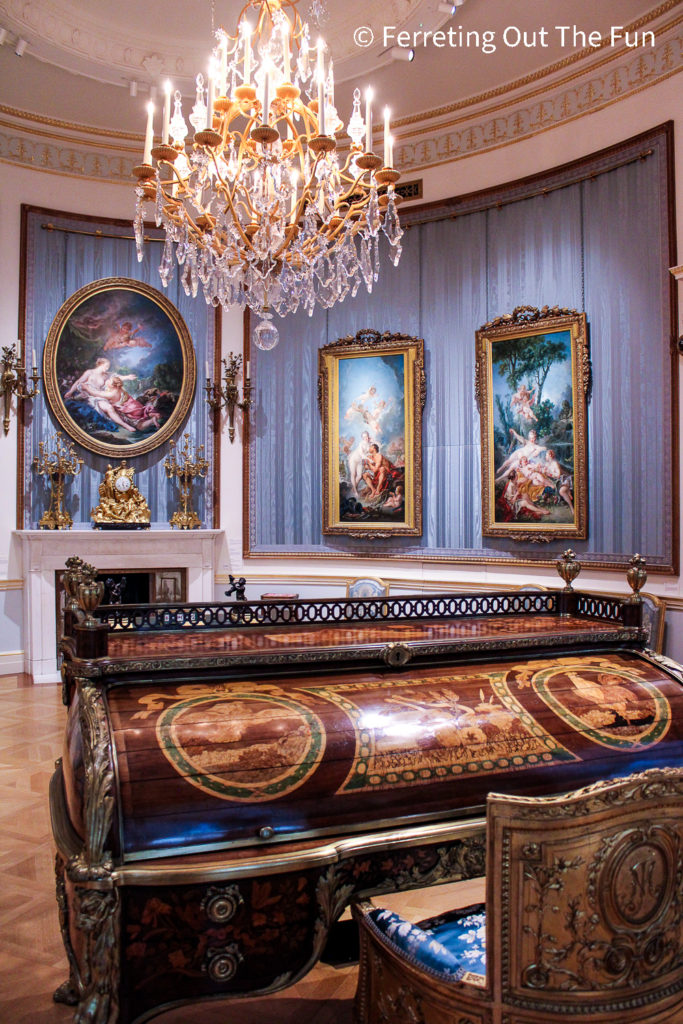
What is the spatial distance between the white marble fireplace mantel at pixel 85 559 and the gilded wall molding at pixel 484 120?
14.1 feet

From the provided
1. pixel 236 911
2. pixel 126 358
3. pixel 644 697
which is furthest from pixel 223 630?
pixel 126 358

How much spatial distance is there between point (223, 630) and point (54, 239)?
7068 millimetres

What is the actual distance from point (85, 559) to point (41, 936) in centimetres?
554

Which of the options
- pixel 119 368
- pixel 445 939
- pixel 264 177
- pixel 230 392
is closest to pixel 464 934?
pixel 445 939

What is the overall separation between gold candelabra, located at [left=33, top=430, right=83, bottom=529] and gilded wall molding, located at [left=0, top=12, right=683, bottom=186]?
3.31 metres

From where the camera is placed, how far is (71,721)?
8.33ft

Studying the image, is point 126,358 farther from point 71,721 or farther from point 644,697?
point 644,697

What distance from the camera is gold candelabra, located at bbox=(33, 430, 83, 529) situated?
8.27 metres

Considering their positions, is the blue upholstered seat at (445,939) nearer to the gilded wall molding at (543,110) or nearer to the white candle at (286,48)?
the white candle at (286,48)

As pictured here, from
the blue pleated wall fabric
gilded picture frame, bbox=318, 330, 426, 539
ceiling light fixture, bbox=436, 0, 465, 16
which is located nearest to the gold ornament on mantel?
the blue pleated wall fabric

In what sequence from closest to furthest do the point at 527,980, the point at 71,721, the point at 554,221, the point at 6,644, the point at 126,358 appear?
the point at 527,980, the point at 71,721, the point at 554,221, the point at 6,644, the point at 126,358

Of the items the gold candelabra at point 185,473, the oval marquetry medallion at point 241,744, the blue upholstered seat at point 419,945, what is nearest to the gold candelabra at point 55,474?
the gold candelabra at point 185,473

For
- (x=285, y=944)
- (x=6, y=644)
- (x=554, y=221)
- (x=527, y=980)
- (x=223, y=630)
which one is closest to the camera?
(x=527, y=980)

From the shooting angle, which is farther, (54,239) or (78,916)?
(54,239)
